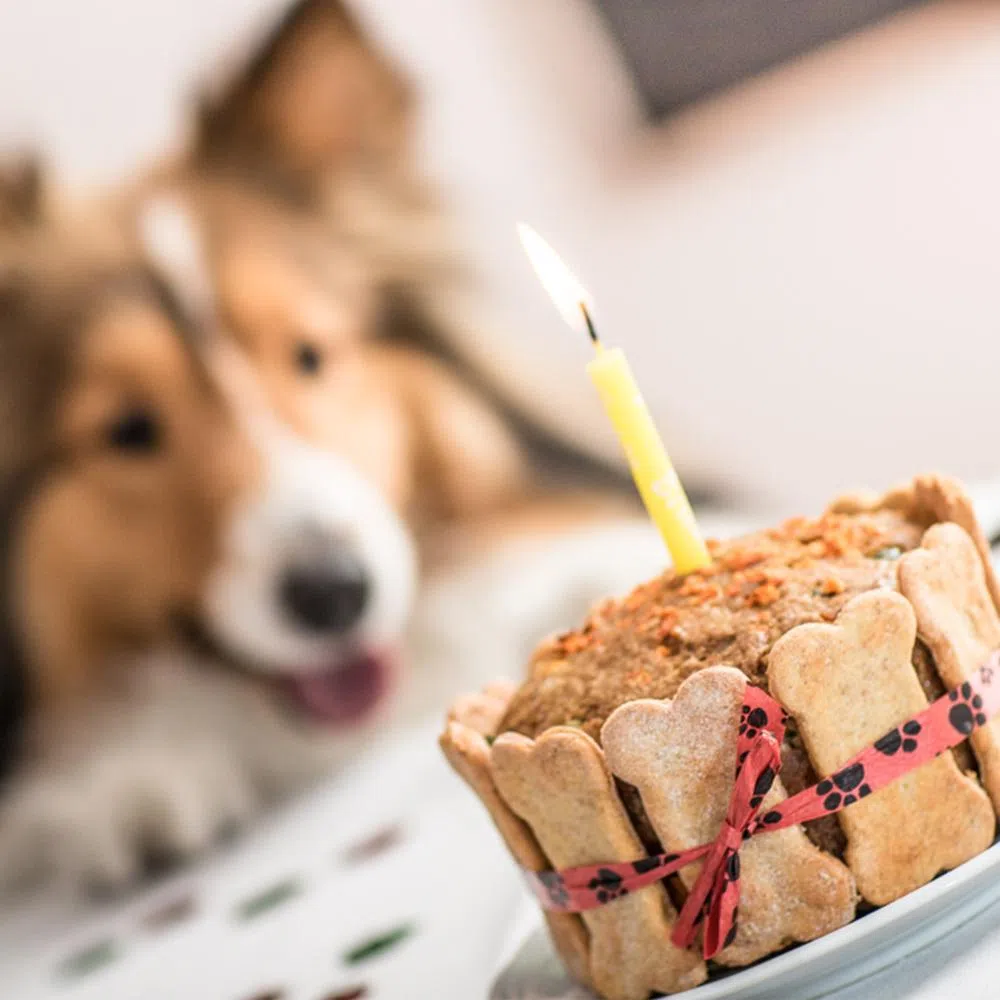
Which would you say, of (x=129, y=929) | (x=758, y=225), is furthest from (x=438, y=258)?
(x=129, y=929)

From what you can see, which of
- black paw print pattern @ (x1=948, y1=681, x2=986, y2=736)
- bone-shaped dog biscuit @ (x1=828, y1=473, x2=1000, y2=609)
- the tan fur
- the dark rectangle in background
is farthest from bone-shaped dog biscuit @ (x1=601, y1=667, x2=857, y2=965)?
the dark rectangle in background

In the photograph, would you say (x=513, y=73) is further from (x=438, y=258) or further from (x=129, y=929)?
(x=129, y=929)

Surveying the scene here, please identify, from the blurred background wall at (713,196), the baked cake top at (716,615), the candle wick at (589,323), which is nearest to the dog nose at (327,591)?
the blurred background wall at (713,196)

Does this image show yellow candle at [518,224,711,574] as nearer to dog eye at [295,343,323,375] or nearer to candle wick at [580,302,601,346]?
candle wick at [580,302,601,346]

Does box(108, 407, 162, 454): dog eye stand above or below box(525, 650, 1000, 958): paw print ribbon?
above

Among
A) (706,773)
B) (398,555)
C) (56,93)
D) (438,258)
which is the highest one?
(56,93)

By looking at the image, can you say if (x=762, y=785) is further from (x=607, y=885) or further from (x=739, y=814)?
(x=607, y=885)

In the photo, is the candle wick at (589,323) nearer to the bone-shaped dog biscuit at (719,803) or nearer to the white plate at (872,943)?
the bone-shaped dog biscuit at (719,803)
